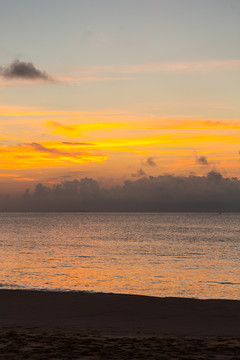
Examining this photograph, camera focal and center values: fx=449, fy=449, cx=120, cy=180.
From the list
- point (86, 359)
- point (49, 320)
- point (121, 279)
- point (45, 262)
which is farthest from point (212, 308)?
point (45, 262)

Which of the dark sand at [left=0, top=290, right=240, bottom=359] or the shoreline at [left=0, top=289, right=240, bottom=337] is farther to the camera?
the shoreline at [left=0, top=289, right=240, bottom=337]

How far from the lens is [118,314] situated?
22.2 meters

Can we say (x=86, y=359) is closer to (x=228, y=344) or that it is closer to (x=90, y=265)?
(x=228, y=344)

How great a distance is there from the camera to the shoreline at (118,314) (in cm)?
1884

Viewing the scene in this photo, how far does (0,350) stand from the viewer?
13.2 meters

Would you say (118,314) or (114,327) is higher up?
(114,327)

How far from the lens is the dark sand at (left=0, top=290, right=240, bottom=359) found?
43.9 ft

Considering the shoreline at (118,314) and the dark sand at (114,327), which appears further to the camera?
the shoreline at (118,314)

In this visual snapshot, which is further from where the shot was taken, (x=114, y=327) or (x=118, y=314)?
(x=118, y=314)

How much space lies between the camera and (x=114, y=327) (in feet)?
63.3

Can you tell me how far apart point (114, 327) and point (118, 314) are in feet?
9.71

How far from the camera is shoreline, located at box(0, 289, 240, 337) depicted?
1884 centimetres

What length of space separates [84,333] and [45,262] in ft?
123

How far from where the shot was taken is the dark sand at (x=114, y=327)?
1339cm
